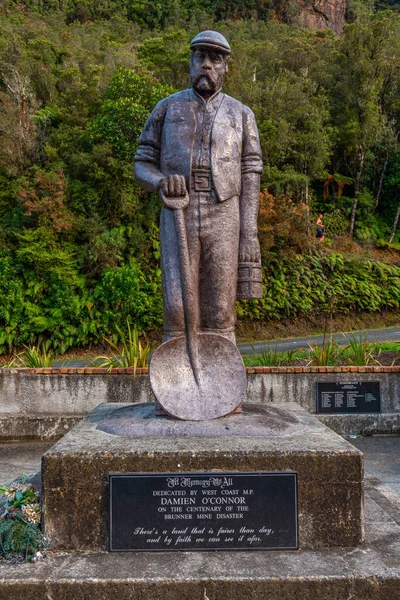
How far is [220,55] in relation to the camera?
13.0ft

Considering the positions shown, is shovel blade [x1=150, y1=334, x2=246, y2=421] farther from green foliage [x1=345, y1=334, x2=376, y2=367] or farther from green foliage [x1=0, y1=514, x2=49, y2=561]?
green foliage [x1=345, y1=334, x2=376, y2=367]

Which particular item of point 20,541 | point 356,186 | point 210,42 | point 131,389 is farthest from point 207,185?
point 356,186

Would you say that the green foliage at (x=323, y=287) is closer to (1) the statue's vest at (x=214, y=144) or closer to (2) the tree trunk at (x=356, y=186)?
(2) the tree trunk at (x=356, y=186)

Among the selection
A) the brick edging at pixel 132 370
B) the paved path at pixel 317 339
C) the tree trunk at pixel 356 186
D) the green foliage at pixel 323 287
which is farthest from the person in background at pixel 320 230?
the brick edging at pixel 132 370

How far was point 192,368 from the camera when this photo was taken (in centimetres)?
371

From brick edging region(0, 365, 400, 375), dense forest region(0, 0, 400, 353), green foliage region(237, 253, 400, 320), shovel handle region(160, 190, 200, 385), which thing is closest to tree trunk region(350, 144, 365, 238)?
dense forest region(0, 0, 400, 353)

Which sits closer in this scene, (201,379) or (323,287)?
(201,379)

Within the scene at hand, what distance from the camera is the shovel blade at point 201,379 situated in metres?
3.60

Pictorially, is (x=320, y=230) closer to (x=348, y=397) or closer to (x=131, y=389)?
(x=348, y=397)

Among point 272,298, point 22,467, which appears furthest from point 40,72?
point 22,467

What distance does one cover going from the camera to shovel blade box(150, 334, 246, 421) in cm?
360

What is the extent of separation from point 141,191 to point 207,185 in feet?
42.7

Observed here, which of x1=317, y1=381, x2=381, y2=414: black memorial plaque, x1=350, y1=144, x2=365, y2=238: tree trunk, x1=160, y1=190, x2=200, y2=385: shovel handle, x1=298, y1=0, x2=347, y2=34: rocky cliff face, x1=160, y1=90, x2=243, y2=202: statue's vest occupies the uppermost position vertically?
x1=298, y1=0, x2=347, y2=34: rocky cliff face

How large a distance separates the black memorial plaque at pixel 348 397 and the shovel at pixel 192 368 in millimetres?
4090
